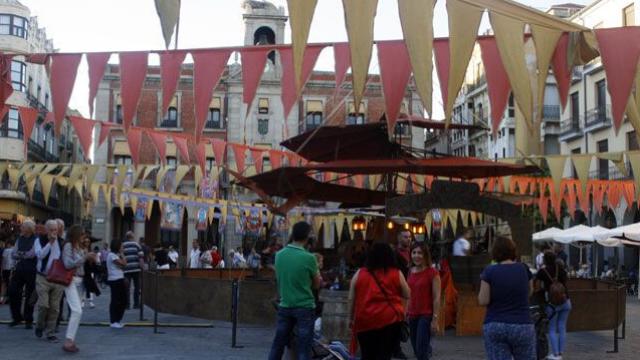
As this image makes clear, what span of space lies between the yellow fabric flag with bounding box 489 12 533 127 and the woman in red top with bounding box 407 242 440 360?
188 cm

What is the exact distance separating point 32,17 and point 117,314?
40.3 metres

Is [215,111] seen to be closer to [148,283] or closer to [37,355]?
[148,283]

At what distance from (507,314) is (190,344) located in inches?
248

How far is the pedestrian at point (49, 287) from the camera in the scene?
1138 centimetres

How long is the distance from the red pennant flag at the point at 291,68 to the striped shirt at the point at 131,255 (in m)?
5.94

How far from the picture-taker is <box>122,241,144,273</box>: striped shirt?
16.0 metres

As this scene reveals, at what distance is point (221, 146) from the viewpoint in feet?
68.5

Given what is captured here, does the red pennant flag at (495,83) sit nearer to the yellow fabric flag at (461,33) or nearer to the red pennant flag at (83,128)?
the yellow fabric flag at (461,33)

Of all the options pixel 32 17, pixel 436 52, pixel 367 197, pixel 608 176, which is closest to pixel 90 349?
pixel 436 52

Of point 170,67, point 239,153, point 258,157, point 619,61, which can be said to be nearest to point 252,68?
point 170,67

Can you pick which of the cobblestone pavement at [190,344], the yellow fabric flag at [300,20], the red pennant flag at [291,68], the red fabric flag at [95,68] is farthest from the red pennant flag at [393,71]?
the cobblestone pavement at [190,344]

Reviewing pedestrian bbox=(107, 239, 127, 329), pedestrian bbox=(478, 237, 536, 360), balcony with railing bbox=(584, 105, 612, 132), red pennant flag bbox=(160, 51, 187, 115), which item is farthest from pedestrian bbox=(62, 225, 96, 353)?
balcony with railing bbox=(584, 105, 612, 132)

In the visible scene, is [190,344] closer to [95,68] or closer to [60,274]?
[60,274]

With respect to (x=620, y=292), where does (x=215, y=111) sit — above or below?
above
